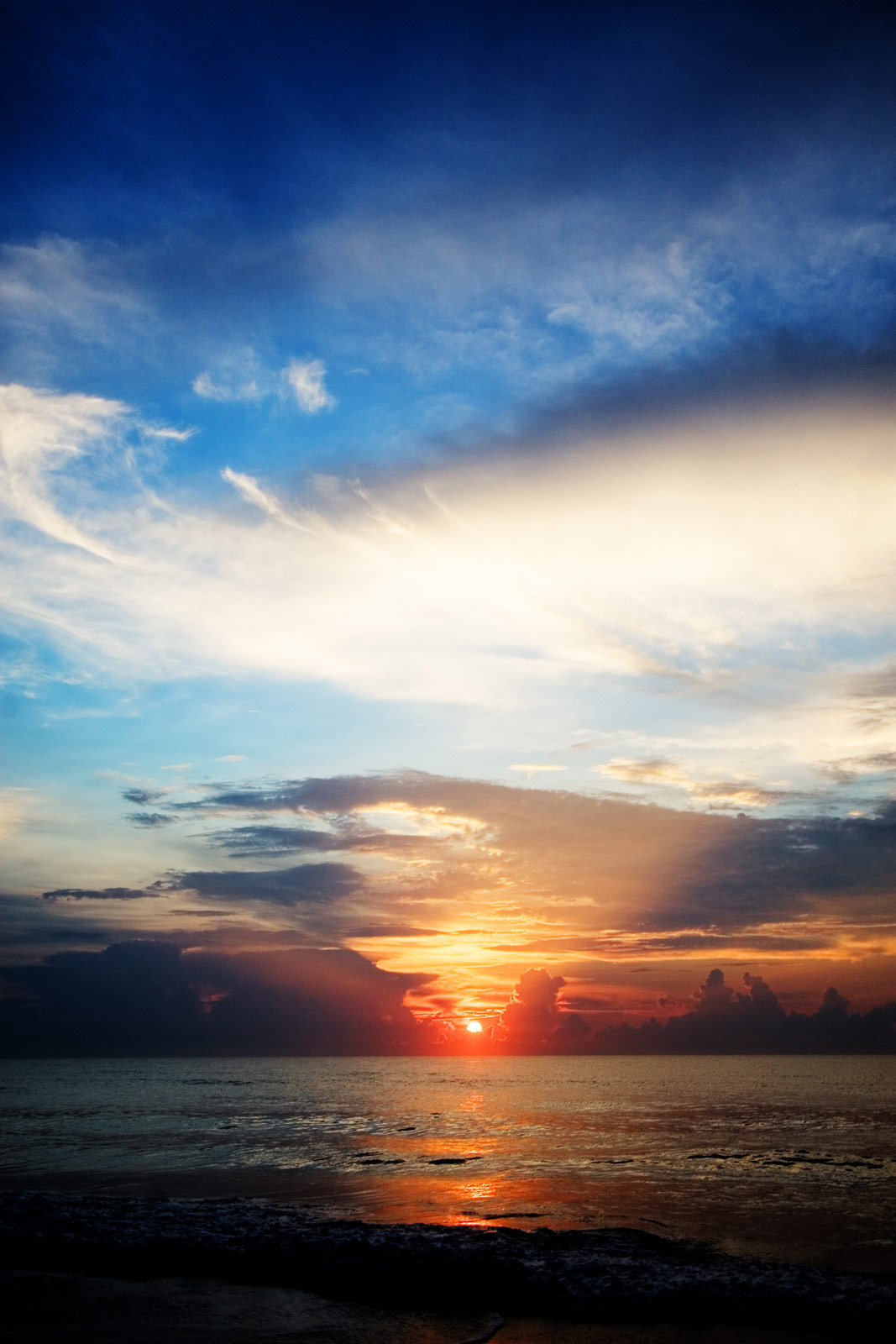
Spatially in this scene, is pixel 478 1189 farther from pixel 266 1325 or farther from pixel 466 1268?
pixel 266 1325

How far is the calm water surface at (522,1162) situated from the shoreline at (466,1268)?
10.9 feet

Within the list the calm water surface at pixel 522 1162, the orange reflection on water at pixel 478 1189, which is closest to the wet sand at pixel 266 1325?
the calm water surface at pixel 522 1162

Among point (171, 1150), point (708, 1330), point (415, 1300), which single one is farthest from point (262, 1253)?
point (171, 1150)

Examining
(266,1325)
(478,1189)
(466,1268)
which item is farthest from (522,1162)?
(266,1325)

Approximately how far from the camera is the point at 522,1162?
42094mm

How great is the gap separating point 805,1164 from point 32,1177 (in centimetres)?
3791

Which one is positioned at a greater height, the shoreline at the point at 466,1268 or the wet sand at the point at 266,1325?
the wet sand at the point at 266,1325

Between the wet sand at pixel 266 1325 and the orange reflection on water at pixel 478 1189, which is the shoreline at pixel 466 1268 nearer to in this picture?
the wet sand at pixel 266 1325

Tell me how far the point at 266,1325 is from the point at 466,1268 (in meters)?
6.02

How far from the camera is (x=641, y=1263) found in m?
20.3

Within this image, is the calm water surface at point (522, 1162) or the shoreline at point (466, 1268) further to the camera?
the calm water surface at point (522, 1162)

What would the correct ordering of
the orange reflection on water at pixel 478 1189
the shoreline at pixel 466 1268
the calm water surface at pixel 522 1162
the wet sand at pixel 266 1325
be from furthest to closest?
the orange reflection on water at pixel 478 1189
the calm water surface at pixel 522 1162
the shoreline at pixel 466 1268
the wet sand at pixel 266 1325

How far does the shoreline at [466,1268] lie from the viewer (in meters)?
17.1

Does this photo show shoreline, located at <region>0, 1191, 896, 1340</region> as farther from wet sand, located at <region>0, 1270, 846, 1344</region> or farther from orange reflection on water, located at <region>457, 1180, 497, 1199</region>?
orange reflection on water, located at <region>457, 1180, 497, 1199</region>
